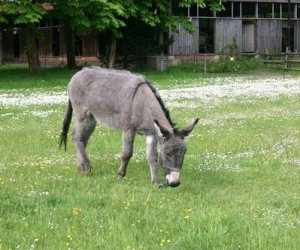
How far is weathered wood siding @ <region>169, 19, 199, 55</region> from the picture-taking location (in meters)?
44.0

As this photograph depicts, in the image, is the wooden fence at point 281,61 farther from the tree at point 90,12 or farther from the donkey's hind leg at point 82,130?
the donkey's hind leg at point 82,130

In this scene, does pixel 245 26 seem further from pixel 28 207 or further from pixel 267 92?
pixel 28 207

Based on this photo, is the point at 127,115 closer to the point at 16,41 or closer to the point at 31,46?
the point at 31,46

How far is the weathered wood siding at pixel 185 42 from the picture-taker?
44003 mm

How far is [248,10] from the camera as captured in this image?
4697 cm

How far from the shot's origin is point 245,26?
154ft

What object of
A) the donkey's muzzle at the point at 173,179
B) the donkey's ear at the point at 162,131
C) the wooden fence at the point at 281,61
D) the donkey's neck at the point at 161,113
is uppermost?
the wooden fence at the point at 281,61

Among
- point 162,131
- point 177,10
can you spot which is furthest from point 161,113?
point 177,10

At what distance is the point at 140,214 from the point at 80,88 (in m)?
4.16

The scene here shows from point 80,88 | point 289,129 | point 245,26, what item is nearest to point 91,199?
point 80,88

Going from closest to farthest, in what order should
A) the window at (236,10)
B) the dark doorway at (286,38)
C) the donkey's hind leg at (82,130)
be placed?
the donkey's hind leg at (82,130), the window at (236,10), the dark doorway at (286,38)

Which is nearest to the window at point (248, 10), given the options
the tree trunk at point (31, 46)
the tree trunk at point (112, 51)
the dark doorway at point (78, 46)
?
the tree trunk at point (112, 51)

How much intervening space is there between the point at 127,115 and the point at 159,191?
1.67 metres

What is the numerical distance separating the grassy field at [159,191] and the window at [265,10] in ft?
99.8
